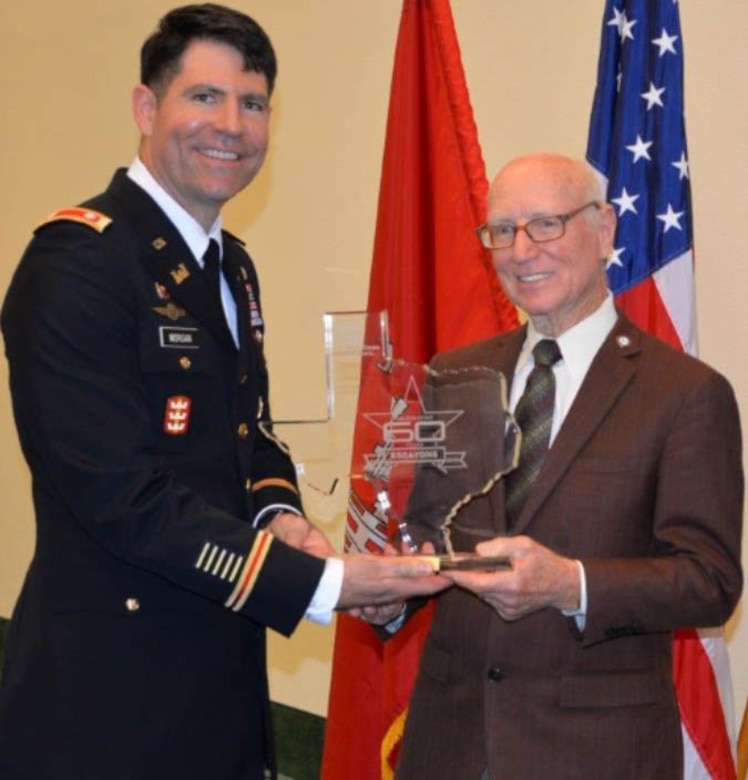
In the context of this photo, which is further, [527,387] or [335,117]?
[335,117]

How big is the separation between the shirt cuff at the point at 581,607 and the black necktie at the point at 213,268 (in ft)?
2.33

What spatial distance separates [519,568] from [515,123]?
6.09 ft

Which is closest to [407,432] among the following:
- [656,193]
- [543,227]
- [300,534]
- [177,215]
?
[300,534]

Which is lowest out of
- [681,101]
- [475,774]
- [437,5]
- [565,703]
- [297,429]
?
[475,774]

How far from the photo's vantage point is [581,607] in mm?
1840

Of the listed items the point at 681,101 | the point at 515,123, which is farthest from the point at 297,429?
the point at 515,123

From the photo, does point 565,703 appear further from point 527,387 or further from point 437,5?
point 437,5

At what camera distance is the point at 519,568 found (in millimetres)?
1799

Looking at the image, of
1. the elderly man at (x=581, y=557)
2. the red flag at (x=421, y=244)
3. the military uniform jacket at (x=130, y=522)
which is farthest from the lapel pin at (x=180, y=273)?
the red flag at (x=421, y=244)

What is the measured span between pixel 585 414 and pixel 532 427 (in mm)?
94

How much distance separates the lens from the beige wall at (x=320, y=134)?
9.68ft

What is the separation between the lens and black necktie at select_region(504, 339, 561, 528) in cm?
195

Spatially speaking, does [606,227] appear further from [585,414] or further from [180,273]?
[180,273]

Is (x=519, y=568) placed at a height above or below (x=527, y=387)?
below
